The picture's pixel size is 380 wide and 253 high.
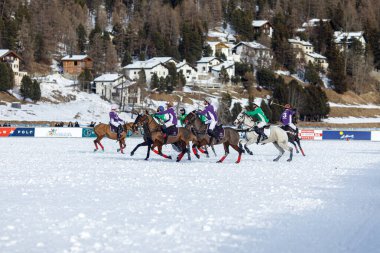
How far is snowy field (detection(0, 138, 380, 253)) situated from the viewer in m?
7.25

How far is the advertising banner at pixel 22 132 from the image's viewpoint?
1706 inches

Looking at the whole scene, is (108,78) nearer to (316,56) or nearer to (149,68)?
(149,68)

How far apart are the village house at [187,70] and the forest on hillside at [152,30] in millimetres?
7780

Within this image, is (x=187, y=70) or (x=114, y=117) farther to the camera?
(x=187, y=70)

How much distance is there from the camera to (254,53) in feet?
401

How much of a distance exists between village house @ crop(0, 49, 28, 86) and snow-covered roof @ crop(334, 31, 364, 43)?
79852mm

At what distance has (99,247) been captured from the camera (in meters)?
6.88

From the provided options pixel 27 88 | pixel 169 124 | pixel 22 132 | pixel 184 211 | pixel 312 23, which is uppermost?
pixel 312 23

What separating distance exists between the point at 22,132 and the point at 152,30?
8453 cm

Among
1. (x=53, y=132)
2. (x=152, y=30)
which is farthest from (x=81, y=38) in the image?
(x=53, y=132)

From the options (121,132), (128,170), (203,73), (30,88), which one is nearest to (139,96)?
(30,88)

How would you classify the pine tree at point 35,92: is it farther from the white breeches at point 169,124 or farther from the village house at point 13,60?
the white breeches at point 169,124

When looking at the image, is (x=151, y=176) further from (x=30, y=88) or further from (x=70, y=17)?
(x=70, y=17)

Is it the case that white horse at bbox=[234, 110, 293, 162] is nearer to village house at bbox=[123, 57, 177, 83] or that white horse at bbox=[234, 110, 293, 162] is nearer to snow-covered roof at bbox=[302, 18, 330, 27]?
village house at bbox=[123, 57, 177, 83]
